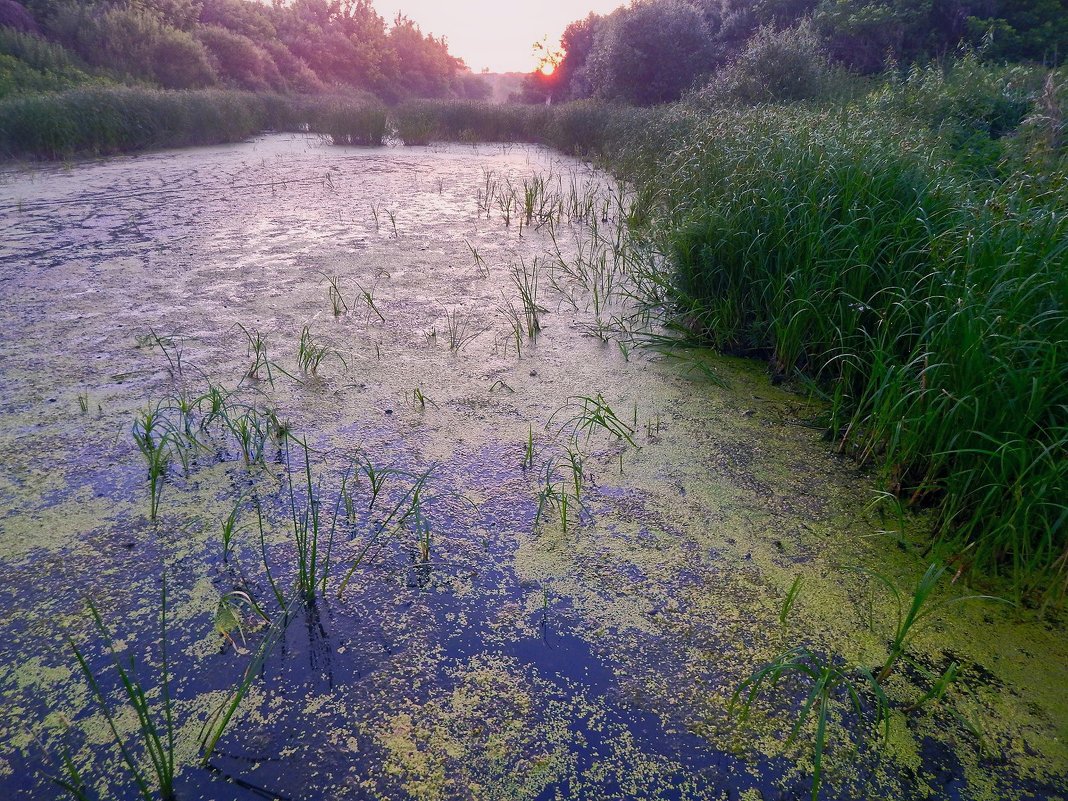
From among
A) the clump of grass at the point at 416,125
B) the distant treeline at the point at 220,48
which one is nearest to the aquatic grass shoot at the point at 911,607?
the clump of grass at the point at 416,125

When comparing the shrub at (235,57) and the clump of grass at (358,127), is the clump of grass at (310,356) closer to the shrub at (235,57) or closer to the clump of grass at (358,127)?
the clump of grass at (358,127)

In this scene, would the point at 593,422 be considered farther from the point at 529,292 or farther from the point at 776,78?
the point at 776,78

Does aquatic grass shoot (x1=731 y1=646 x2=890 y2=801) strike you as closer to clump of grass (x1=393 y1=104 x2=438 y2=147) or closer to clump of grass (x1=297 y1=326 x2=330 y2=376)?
clump of grass (x1=297 y1=326 x2=330 y2=376)

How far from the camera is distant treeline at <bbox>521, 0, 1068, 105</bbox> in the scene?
949 cm

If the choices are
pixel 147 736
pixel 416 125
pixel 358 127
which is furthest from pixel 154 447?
pixel 416 125

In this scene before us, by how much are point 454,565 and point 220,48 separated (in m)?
16.4

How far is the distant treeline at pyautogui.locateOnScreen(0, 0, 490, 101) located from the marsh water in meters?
8.33

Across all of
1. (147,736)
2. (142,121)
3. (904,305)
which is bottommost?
(147,736)

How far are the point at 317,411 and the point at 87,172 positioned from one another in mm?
5643

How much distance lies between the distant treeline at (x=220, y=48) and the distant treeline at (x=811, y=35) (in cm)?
782

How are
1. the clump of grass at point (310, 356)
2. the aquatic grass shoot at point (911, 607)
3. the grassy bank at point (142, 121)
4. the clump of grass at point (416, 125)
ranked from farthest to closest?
the clump of grass at point (416, 125)
the grassy bank at point (142, 121)
the clump of grass at point (310, 356)
the aquatic grass shoot at point (911, 607)

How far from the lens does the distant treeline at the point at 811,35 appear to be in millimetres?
9492

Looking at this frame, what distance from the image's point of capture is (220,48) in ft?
46.3

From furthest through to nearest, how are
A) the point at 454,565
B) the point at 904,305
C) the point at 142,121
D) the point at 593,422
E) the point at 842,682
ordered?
the point at 142,121 → the point at 593,422 → the point at 904,305 → the point at 454,565 → the point at 842,682
